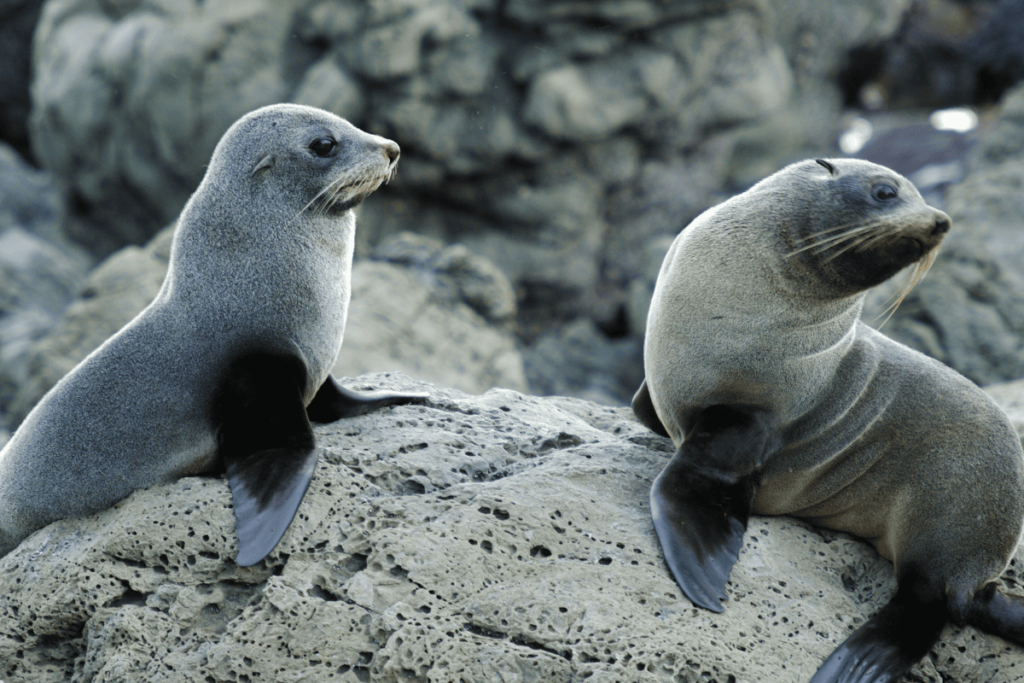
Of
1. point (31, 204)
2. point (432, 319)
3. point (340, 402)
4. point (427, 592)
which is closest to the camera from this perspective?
point (427, 592)

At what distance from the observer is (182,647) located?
133 inches

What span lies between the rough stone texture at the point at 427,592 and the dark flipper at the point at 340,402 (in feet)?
1.17

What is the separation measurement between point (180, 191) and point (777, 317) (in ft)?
38.5

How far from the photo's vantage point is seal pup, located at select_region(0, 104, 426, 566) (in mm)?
3918

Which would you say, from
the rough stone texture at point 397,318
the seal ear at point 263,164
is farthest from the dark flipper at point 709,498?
the rough stone texture at point 397,318

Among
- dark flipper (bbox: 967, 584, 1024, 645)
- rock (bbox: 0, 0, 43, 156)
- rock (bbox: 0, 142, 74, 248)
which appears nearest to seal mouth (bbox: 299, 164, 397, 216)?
dark flipper (bbox: 967, 584, 1024, 645)

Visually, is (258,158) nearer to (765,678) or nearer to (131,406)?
(131,406)

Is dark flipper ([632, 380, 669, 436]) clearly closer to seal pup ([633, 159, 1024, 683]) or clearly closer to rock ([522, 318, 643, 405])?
seal pup ([633, 159, 1024, 683])

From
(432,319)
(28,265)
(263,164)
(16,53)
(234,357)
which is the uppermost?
(263,164)

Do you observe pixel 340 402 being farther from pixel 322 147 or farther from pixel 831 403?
pixel 831 403

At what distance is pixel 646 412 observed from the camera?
489cm

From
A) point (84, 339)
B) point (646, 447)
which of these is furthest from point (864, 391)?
point (84, 339)

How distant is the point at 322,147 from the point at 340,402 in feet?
4.05

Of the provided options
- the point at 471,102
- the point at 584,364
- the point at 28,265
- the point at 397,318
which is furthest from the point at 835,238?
the point at 28,265
